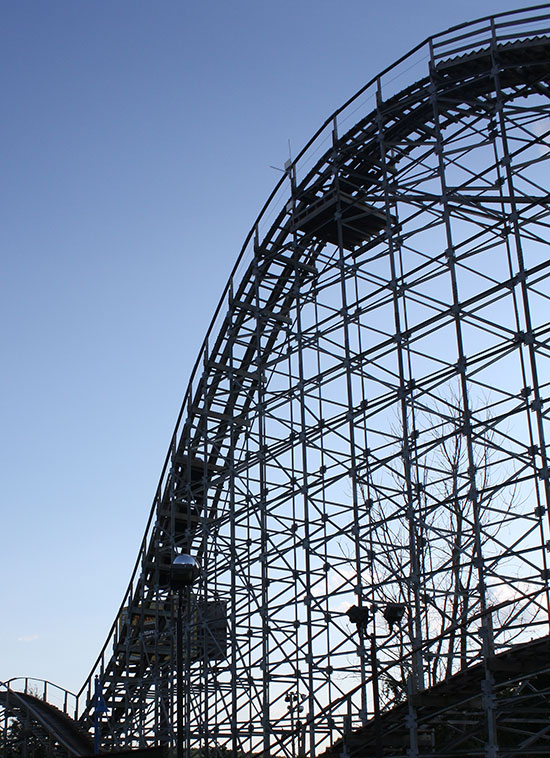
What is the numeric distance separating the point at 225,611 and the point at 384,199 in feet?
35.6

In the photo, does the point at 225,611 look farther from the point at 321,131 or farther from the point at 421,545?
the point at 321,131

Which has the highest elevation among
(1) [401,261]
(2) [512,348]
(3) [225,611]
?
(1) [401,261]

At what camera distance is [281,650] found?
755 inches

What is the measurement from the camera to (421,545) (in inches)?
635

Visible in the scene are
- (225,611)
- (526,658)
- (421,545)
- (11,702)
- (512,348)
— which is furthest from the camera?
(11,702)

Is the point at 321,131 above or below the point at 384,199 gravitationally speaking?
above

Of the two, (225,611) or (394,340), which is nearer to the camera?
(394,340)

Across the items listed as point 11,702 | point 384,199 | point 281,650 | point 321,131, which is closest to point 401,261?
point 384,199

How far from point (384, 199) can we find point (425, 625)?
10.9m

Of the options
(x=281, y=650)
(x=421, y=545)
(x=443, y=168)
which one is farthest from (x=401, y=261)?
(x=281, y=650)

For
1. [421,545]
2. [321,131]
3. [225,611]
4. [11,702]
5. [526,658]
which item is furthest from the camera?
[11,702]

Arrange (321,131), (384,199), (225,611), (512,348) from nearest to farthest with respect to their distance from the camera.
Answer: (512,348) < (384,199) < (321,131) < (225,611)

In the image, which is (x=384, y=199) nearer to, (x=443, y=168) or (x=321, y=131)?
(x=443, y=168)

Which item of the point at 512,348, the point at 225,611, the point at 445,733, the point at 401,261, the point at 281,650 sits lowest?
the point at 445,733
